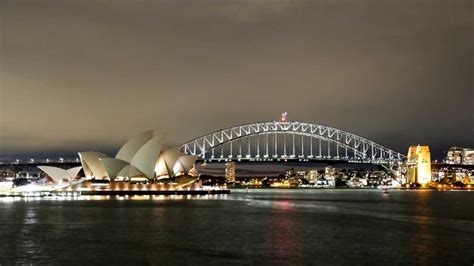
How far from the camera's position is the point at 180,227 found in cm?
3114

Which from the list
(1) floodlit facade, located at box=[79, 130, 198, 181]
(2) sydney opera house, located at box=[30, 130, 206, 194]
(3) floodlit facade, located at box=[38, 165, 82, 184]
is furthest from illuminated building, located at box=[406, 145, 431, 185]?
(3) floodlit facade, located at box=[38, 165, 82, 184]

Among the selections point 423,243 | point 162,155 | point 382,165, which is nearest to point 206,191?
point 162,155

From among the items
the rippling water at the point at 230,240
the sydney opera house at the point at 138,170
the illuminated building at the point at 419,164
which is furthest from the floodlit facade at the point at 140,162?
the illuminated building at the point at 419,164

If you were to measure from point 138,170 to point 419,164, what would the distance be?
210 ft

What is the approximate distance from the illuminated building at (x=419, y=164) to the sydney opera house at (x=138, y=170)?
51580mm

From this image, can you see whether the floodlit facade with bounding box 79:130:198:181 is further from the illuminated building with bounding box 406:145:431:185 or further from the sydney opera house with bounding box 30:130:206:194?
the illuminated building with bounding box 406:145:431:185

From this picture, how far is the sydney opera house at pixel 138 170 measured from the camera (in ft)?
249

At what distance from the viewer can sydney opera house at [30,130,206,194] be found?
7575cm

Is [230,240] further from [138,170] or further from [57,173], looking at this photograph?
[57,173]

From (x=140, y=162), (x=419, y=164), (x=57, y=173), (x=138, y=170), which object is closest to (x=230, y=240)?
(x=140, y=162)

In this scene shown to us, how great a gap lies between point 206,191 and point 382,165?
46320 mm

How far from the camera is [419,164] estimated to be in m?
119

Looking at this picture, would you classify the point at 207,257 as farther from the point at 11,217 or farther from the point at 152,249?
the point at 11,217

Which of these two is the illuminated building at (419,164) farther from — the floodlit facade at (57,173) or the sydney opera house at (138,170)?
the floodlit facade at (57,173)
